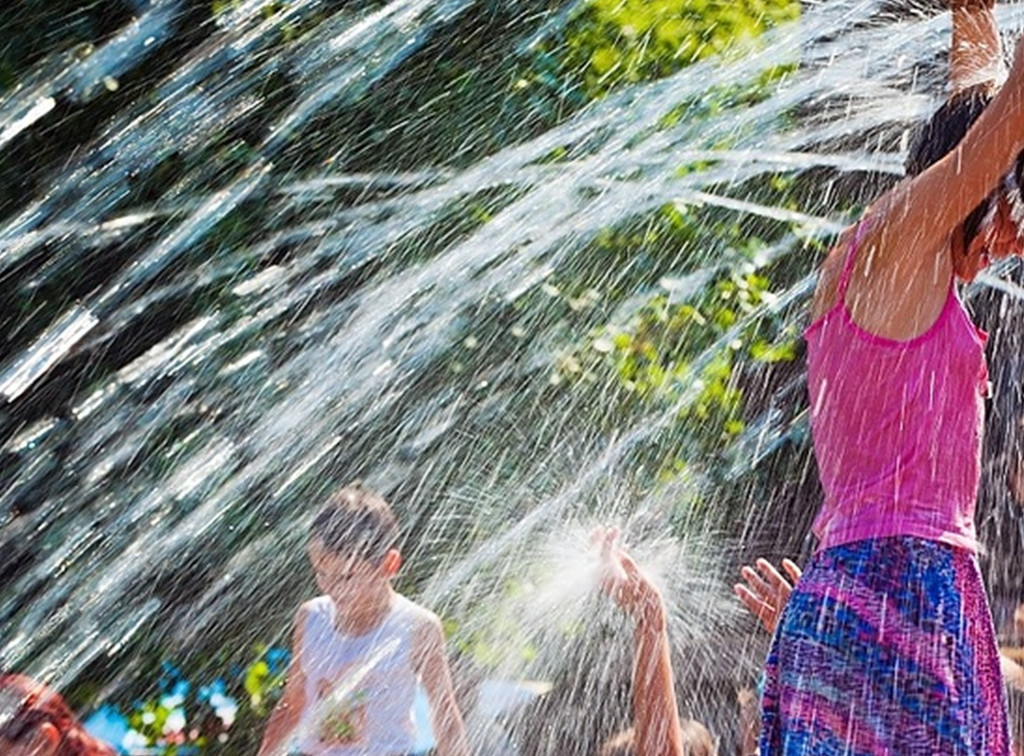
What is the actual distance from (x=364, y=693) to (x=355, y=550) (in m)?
0.32

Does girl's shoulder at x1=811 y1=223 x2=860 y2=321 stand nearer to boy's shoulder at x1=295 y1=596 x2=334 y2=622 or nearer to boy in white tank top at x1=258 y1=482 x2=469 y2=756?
boy in white tank top at x1=258 y1=482 x2=469 y2=756

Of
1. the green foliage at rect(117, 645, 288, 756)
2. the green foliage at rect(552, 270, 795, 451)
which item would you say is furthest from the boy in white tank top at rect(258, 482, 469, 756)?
the green foliage at rect(552, 270, 795, 451)

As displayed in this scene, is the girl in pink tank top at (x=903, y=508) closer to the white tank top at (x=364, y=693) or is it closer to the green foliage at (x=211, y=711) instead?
the white tank top at (x=364, y=693)

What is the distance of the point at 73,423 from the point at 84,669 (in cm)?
65

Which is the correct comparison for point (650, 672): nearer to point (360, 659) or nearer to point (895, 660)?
point (895, 660)

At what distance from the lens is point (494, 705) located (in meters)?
5.36

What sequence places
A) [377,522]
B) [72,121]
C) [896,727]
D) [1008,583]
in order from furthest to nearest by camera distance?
[1008,583]
[72,121]
[377,522]
[896,727]

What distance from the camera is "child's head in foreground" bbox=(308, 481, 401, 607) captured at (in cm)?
405

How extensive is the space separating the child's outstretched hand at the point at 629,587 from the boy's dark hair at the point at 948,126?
2.96 ft

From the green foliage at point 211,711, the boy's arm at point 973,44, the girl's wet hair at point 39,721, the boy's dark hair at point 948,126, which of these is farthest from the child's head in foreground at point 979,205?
the green foliage at point 211,711

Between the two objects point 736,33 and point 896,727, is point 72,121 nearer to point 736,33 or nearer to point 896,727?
point 736,33

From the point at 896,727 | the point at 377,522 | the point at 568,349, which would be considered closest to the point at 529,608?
the point at 568,349

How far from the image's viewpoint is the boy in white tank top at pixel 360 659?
3.97 m

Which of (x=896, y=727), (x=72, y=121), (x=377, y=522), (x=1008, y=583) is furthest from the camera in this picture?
(x=1008, y=583)
